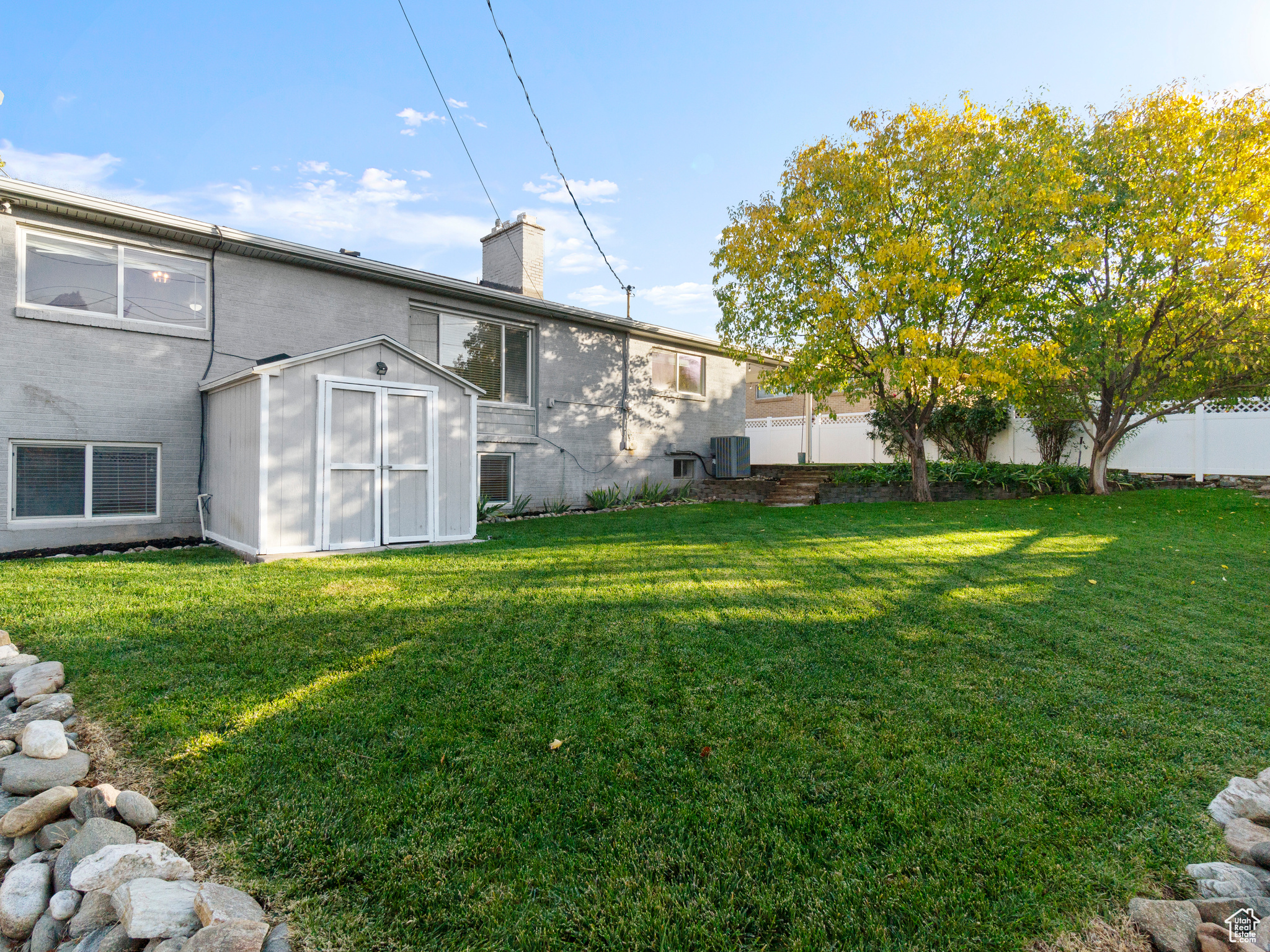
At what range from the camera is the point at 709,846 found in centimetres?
196

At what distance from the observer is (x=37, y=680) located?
315 centimetres

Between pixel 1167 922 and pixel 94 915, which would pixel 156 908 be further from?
pixel 1167 922

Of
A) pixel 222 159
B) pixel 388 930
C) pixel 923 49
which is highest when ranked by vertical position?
pixel 923 49

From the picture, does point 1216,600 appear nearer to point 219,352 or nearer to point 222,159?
point 219,352

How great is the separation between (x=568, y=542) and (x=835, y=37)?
832 cm

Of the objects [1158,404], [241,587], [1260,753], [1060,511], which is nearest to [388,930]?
[1260,753]

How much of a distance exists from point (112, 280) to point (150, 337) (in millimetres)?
747

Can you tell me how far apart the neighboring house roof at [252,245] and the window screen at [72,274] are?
0.36 m

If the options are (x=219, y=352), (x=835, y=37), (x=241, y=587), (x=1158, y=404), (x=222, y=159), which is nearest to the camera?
(x=241, y=587)

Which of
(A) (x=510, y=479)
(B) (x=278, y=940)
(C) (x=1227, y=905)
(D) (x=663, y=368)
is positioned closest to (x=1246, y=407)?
(D) (x=663, y=368)

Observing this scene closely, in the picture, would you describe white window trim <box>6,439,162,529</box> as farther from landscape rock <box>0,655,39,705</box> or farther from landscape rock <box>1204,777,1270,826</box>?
landscape rock <box>1204,777,1270,826</box>

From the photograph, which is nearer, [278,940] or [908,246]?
[278,940]

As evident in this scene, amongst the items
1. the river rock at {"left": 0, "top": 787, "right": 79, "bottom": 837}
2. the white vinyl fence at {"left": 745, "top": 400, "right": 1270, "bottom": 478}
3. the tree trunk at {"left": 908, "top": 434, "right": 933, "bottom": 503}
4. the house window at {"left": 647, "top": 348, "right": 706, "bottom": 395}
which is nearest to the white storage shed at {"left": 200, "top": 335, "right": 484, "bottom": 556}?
the river rock at {"left": 0, "top": 787, "right": 79, "bottom": 837}

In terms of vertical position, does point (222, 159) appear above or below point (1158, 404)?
above
